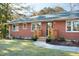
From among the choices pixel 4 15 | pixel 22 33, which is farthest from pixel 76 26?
pixel 4 15

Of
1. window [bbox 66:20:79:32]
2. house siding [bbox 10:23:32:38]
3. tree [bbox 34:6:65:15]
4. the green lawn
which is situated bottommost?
the green lawn

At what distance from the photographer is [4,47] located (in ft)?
23.2

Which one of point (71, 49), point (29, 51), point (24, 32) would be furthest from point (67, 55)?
point (24, 32)

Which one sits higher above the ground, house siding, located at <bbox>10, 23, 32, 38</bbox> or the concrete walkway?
house siding, located at <bbox>10, 23, 32, 38</bbox>

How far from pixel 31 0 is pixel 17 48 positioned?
51.0 inches

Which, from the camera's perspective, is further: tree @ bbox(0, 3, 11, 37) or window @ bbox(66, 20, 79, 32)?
window @ bbox(66, 20, 79, 32)

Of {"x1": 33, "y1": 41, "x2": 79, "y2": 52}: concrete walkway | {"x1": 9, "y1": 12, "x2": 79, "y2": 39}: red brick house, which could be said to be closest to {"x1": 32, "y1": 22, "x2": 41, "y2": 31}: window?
{"x1": 9, "y1": 12, "x2": 79, "y2": 39}: red brick house

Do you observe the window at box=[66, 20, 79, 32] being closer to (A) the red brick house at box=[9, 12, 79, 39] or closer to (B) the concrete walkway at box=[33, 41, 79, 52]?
(A) the red brick house at box=[9, 12, 79, 39]

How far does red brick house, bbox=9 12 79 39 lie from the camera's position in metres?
7.49

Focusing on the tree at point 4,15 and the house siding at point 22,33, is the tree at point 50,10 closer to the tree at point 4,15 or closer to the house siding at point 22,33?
the house siding at point 22,33

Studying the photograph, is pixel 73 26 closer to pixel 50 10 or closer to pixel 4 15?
pixel 50 10

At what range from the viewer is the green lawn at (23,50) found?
6.84m

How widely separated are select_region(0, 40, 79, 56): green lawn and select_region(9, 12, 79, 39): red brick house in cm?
33

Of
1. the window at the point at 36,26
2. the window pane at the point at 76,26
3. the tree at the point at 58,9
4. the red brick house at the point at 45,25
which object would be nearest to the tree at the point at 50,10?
the tree at the point at 58,9
